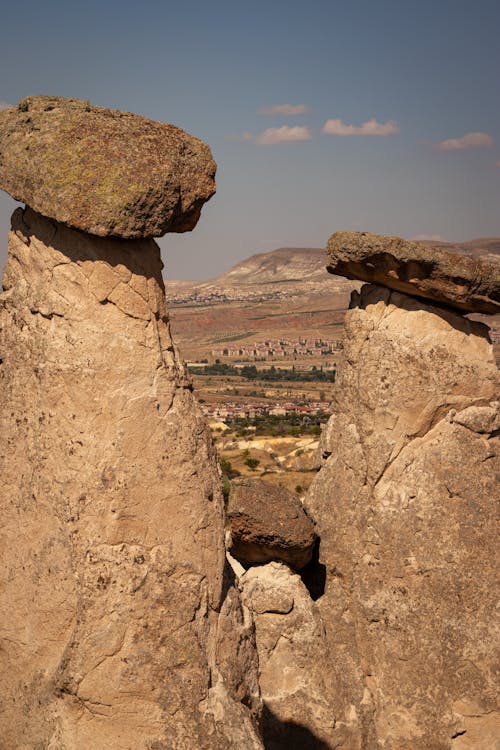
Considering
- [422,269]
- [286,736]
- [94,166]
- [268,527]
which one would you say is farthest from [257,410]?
[94,166]

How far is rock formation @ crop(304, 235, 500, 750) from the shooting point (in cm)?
938

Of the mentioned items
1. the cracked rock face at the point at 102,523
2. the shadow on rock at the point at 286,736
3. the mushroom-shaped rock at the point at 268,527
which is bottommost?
the shadow on rock at the point at 286,736

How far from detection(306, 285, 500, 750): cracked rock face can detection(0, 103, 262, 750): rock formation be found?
361cm

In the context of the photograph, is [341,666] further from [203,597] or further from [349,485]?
[203,597]

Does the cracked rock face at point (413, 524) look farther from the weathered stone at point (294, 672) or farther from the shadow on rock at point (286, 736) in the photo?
the shadow on rock at point (286, 736)

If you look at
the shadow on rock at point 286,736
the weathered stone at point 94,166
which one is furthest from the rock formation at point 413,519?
the weathered stone at point 94,166

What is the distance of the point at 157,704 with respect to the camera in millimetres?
5867

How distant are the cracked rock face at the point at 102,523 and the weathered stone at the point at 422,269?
4.11 metres

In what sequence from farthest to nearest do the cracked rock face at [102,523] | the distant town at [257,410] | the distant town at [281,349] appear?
the distant town at [281,349], the distant town at [257,410], the cracked rock face at [102,523]

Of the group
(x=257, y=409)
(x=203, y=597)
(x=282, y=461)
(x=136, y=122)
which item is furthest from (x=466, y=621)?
(x=257, y=409)

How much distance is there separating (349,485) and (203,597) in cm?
418

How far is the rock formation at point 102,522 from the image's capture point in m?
5.89

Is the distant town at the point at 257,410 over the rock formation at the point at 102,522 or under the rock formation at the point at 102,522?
under

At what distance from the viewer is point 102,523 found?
6.06 m
